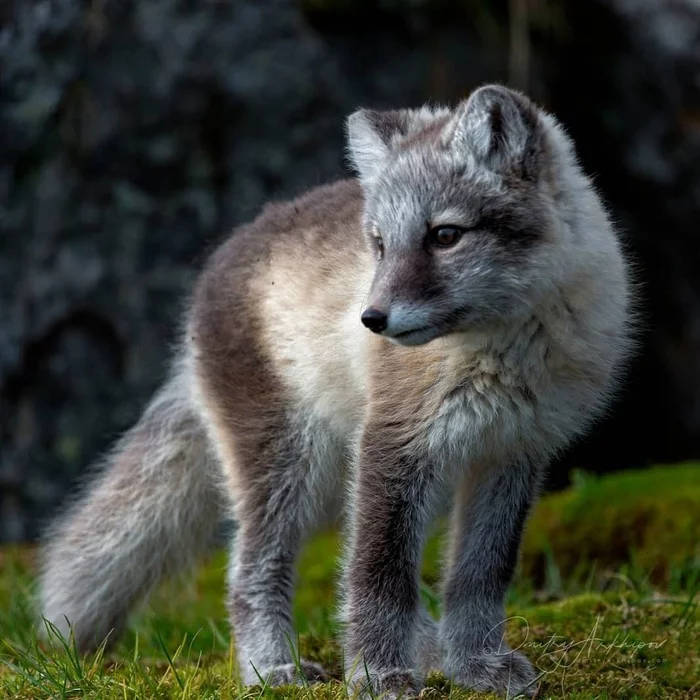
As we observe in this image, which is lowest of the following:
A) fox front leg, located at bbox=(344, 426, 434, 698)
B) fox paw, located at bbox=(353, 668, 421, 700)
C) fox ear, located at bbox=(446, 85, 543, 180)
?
fox paw, located at bbox=(353, 668, 421, 700)

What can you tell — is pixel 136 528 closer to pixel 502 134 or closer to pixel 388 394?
pixel 388 394

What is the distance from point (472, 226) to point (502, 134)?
13.0 inches

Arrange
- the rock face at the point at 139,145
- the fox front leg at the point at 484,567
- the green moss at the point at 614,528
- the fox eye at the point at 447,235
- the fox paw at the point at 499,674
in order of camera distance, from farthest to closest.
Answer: the rock face at the point at 139,145 < the green moss at the point at 614,528 < the fox front leg at the point at 484,567 < the fox paw at the point at 499,674 < the fox eye at the point at 447,235

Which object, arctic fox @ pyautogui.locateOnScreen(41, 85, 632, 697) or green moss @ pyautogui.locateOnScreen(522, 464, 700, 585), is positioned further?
green moss @ pyautogui.locateOnScreen(522, 464, 700, 585)

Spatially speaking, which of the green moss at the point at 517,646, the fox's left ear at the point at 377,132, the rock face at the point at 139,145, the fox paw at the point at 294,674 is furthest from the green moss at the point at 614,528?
the fox's left ear at the point at 377,132

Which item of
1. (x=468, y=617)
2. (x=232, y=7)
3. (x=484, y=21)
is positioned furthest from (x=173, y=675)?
(x=484, y=21)

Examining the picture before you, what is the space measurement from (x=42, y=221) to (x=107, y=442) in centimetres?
148

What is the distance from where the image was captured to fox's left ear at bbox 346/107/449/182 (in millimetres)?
3936

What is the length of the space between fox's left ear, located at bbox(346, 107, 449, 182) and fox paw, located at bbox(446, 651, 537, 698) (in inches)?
67.5

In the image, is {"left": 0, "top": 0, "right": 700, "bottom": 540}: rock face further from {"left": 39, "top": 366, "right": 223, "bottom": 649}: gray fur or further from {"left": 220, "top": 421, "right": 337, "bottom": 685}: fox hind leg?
{"left": 220, "top": 421, "right": 337, "bottom": 685}: fox hind leg

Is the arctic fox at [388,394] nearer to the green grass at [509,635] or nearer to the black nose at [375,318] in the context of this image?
the black nose at [375,318]

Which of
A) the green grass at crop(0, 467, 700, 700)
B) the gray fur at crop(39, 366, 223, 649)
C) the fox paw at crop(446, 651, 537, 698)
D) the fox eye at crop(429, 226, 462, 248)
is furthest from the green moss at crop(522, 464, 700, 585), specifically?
the fox eye at crop(429, 226, 462, 248)

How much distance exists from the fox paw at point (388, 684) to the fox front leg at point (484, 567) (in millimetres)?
353

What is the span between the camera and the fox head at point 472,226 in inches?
139
